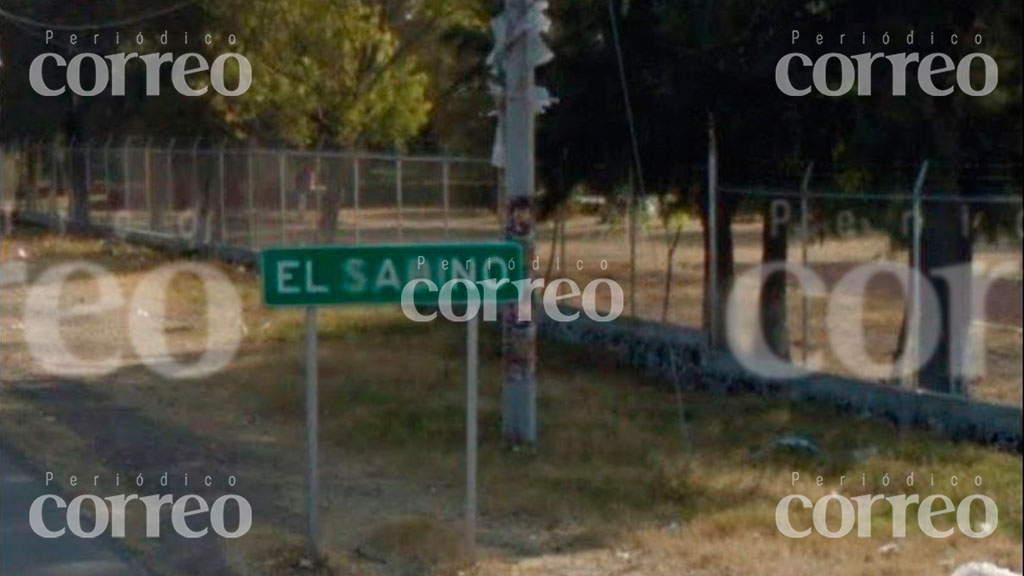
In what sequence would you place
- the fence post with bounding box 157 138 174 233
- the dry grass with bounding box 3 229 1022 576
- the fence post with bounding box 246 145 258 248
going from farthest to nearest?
1. the fence post with bounding box 157 138 174 233
2. the fence post with bounding box 246 145 258 248
3. the dry grass with bounding box 3 229 1022 576

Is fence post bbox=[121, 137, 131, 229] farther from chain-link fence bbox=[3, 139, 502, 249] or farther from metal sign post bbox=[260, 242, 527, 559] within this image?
metal sign post bbox=[260, 242, 527, 559]

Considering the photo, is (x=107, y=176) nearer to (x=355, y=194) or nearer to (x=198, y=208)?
(x=198, y=208)

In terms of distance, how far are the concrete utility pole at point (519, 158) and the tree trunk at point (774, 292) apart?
4.51 m

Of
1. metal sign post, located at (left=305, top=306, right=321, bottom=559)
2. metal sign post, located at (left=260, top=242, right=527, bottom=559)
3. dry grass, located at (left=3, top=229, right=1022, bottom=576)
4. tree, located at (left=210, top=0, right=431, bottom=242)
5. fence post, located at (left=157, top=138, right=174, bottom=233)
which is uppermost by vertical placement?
tree, located at (left=210, top=0, right=431, bottom=242)

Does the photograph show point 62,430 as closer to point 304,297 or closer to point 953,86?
point 304,297

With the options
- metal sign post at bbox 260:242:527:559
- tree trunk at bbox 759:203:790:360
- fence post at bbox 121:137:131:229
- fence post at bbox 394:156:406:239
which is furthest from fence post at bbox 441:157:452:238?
fence post at bbox 121:137:131:229

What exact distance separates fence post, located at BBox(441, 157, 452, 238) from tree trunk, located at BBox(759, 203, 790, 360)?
22.9ft

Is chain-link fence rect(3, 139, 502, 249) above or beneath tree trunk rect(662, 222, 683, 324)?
above

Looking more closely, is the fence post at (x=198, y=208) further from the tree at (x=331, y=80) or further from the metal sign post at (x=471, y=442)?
the metal sign post at (x=471, y=442)

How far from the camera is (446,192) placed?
79.8 feet

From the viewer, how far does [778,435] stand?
1393 cm

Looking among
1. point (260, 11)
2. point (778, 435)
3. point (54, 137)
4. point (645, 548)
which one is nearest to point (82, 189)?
point (54, 137)

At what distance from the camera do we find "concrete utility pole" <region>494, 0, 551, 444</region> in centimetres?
1333

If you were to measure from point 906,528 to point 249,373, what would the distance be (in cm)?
884
